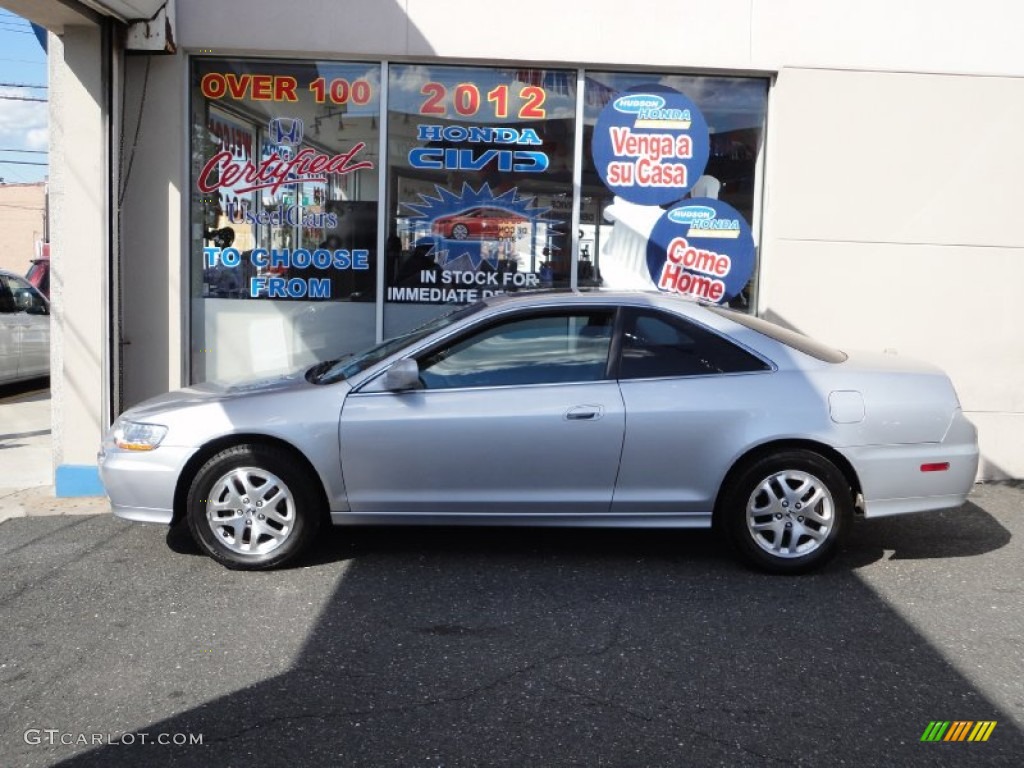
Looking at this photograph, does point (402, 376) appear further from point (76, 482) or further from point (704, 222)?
point (704, 222)

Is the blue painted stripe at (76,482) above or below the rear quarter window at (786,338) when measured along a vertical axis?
below

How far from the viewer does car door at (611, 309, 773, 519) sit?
532 centimetres

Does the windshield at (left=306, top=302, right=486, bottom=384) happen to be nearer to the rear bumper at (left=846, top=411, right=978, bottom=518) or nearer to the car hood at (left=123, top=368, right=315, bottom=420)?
the car hood at (left=123, top=368, right=315, bottom=420)

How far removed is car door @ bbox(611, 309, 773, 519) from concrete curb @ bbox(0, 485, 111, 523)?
12.0 ft

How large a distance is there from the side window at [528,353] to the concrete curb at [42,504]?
110 inches

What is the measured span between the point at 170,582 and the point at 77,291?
10.3ft

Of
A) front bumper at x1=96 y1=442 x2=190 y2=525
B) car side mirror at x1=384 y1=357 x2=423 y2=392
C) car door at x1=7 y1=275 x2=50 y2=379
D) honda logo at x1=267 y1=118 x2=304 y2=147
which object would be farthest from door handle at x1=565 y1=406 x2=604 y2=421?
car door at x1=7 y1=275 x2=50 y2=379

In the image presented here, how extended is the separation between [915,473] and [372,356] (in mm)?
3101

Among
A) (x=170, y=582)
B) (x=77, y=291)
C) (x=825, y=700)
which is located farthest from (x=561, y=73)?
(x=825, y=700)

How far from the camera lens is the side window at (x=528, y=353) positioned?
5457 millimetres

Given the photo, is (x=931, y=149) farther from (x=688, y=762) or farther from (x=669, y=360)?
(x=688, y=762)

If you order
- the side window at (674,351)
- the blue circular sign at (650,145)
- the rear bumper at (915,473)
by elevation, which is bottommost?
the rear bumper at (915,473)

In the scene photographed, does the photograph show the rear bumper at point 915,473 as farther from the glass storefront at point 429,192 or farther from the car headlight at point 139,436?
the car headlight at point 139,436

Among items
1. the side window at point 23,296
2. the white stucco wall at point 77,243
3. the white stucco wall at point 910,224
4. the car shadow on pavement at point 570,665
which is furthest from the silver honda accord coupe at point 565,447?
the side window at point 23,296
